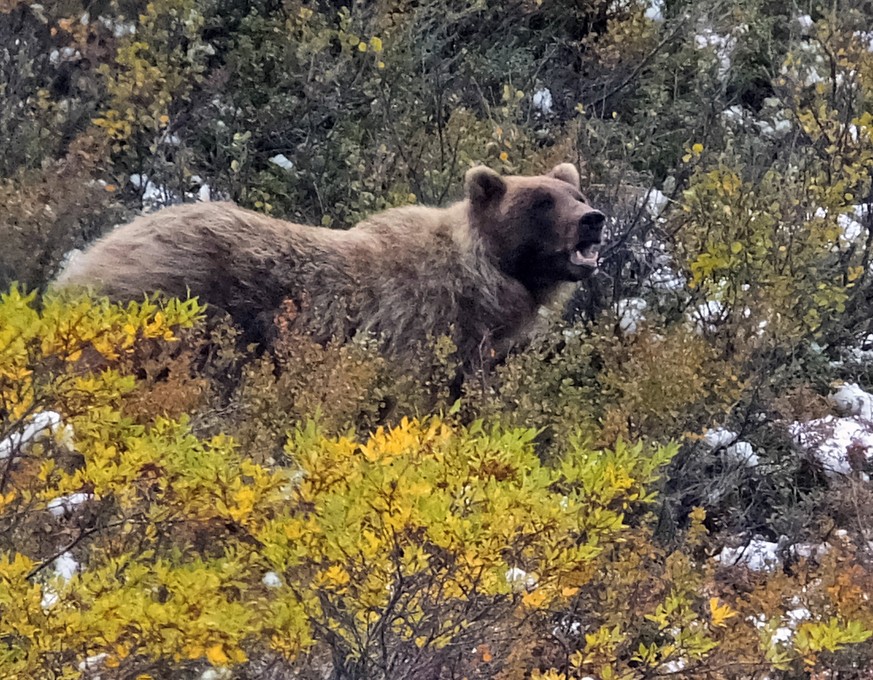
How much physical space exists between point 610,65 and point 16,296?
680 cm

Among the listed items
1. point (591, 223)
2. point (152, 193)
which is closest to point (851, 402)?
point (591, 223)

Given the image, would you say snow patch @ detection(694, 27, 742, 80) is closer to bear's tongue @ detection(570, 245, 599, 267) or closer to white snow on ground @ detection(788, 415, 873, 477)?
bear's tongue @ detection(570, 245, 599, 267)

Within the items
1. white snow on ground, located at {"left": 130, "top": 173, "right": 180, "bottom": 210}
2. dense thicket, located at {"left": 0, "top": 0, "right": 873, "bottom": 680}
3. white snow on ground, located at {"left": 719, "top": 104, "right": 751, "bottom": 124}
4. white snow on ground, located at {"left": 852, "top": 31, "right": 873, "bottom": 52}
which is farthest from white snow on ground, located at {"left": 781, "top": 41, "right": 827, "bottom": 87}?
white snow on ground, located at {"left": 130, "top": 173, "right": 180, "bottom": 210}

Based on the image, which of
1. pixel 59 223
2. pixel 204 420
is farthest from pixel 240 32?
pixel 204 420

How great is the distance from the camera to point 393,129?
24.8 ft

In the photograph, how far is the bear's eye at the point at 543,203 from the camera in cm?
609

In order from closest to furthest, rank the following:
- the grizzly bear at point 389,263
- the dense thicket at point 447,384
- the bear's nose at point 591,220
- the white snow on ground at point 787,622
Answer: the dense thicket at point 447,384
the white snow on ground at point 787,622
the grizzly bear at point 389,263
the bear's nose at point 591,220

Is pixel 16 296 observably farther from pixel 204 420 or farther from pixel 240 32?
pixel 240 32

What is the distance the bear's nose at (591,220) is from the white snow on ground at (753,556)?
1.78m

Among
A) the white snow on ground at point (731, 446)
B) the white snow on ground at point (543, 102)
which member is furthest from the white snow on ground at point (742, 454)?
the white snow on ground at point (543, 102)

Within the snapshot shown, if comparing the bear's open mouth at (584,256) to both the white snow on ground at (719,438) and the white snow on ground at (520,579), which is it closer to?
→ the white snow on ground at (719,438)

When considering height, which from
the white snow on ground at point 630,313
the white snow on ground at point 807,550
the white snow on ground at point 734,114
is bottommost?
the white snow on ground at point 807,550

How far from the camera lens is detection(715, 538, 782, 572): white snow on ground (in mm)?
5344

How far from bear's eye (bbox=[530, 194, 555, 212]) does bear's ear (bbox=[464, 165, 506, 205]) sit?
0.65ft
